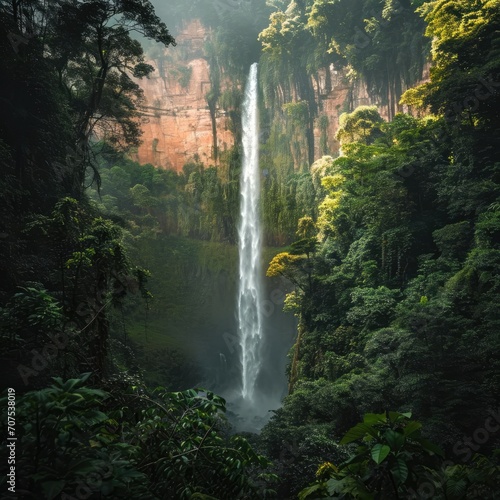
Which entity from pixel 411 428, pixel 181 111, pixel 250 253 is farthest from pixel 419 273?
pixel 181 111

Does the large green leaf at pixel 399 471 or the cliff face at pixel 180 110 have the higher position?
the cliff face at pixel 180 110

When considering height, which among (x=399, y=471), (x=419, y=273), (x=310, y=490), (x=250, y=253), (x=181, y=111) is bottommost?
(x=310, y=490)

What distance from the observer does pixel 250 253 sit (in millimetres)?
26406

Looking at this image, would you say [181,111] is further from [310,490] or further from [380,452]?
[380,452]

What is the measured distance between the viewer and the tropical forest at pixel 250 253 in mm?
2695

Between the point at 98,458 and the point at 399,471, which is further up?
the point at 98,458

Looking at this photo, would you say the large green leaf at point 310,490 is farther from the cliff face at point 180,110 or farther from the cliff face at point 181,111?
the cliff face at point 180,110

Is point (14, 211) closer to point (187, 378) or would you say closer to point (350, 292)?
point (350, 292)

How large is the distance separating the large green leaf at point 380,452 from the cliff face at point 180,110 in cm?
3009

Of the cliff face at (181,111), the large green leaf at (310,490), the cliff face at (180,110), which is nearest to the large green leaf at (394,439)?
the large green leaf at (310,490)

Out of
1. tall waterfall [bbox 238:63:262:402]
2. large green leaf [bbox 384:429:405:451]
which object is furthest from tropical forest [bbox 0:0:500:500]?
tall waterfall [bbox 238:63:262:402]

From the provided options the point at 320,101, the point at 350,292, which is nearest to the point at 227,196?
the point at 320,101

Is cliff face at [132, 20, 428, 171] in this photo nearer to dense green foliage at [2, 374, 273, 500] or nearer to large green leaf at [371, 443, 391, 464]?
dense green foliage at [2, 374, 273, 500]

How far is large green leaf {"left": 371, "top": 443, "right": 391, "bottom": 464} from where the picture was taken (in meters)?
1.99
